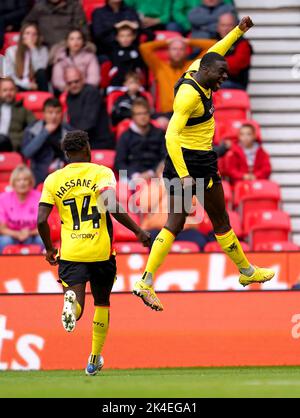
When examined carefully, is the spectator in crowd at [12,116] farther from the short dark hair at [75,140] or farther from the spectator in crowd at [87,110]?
the short dark hair at [75,140]

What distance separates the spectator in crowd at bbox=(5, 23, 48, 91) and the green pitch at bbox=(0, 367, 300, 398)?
674cm

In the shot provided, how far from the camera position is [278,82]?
64.0 ft

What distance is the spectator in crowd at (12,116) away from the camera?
58.2 ft

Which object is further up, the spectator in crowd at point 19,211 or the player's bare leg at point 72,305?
the spectator in crowd at point 19,211

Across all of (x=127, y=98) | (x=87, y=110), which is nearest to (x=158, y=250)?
(x=87, y=110)

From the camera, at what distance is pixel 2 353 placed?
13.0 meters

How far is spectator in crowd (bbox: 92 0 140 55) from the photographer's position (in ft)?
61.5

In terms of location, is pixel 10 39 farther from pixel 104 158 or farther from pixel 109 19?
pixel 104 158

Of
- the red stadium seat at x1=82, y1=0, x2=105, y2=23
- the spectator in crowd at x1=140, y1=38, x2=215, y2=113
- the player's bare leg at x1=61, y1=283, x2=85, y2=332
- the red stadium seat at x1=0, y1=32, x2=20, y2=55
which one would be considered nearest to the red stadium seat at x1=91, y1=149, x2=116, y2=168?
the spectator in crowd at x1=140, y1=38, x2=215, y2=113

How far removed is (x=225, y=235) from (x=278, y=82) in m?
7.77

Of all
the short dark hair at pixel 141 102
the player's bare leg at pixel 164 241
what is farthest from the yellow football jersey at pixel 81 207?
the short dark hair at pixel 141 102

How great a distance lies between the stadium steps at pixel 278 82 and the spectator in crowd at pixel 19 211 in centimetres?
388

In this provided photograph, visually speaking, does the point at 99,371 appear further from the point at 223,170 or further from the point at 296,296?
the point at 223,170
